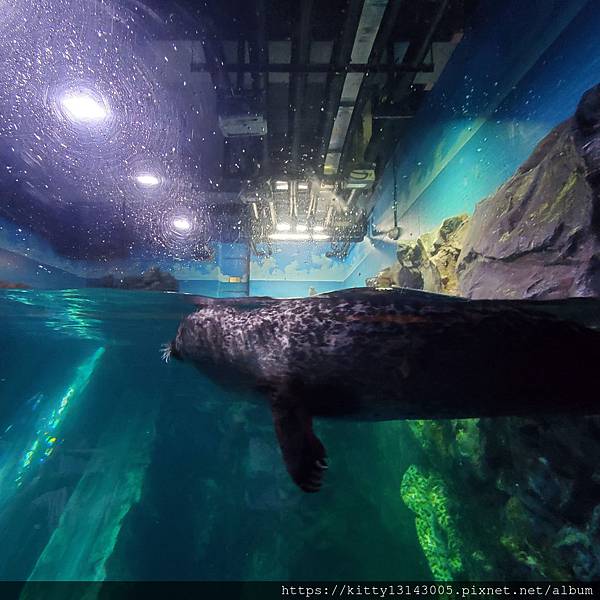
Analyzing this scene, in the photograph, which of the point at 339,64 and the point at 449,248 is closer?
the point at 339,64

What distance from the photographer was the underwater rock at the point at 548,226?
11.7 feet

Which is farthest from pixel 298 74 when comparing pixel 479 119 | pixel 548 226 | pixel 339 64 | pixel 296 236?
pixel 296 236

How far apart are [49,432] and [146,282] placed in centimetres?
Result: 848

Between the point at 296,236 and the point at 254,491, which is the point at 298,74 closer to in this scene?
the point at 296,236

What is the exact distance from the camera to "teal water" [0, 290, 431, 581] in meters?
9.50

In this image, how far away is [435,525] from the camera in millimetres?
7230

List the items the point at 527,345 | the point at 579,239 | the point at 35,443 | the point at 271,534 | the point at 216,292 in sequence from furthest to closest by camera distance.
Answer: the point at 216,292 → the point at 35,443 → the point at 271,534 → the point at 579,239 → the point at 527,345

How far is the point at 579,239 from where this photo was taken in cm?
385

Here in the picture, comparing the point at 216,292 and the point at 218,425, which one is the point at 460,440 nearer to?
the point at 218,425

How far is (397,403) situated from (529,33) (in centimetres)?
750

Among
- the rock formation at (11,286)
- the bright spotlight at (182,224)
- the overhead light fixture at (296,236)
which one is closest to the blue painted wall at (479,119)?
the rock formation at (11,286)

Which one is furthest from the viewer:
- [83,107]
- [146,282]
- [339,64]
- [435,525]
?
[146,282]

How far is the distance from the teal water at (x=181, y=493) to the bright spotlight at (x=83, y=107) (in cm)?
514

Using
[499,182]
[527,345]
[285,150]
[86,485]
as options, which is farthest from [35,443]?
[499,182]
